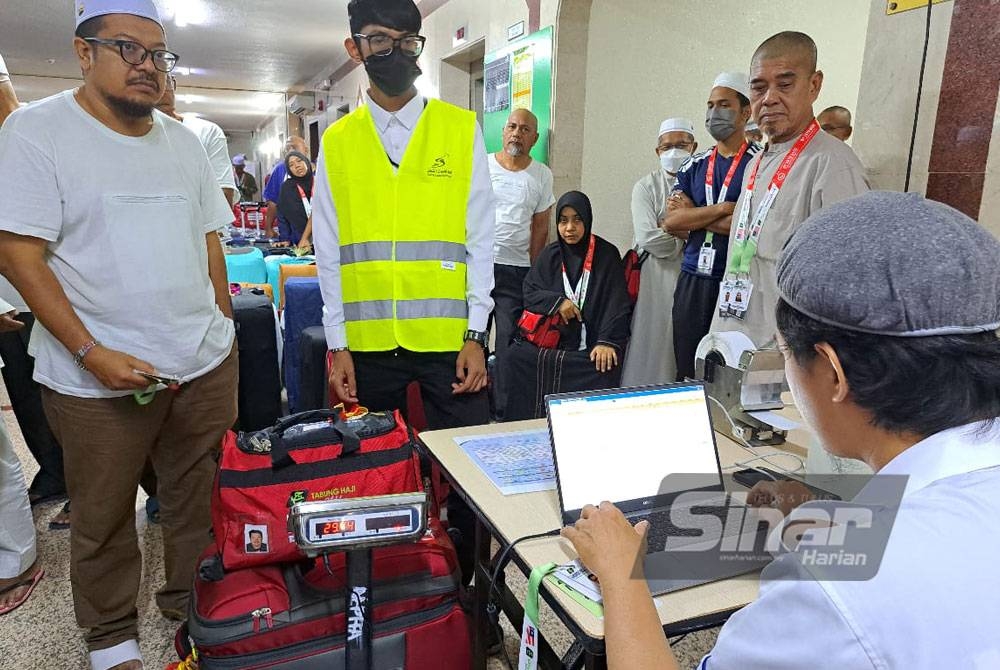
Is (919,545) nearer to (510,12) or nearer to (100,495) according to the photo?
(100,495)

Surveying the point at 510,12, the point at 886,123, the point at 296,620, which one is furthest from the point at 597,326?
the point at 510,12

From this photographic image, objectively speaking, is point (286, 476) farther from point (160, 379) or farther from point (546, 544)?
point (546, 544)

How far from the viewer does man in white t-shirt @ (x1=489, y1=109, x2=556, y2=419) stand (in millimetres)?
3752

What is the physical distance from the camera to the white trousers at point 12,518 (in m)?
2.05

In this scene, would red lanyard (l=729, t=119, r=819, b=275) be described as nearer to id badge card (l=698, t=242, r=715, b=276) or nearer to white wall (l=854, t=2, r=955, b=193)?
white wall (l=854, t=2, r=955, b=193)

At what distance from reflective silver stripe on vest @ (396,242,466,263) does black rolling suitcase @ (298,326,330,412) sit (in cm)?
125

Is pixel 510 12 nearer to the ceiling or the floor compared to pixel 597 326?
nearer to the ceiling

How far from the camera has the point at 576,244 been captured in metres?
3.34

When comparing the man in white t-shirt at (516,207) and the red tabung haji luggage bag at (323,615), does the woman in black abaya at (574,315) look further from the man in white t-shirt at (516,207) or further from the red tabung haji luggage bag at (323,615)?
the red tabung haji luggage bag at (323,615)

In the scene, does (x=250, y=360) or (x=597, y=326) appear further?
(x=597, y=326)

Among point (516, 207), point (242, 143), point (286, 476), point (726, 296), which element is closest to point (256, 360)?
point (286, 476)

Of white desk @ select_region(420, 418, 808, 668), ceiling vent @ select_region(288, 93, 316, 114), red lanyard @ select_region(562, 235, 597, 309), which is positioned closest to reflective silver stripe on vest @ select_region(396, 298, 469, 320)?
white desk @ select_region(420, 418, 808, 668)

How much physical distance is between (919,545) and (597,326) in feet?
8.92

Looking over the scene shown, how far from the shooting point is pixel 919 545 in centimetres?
54
